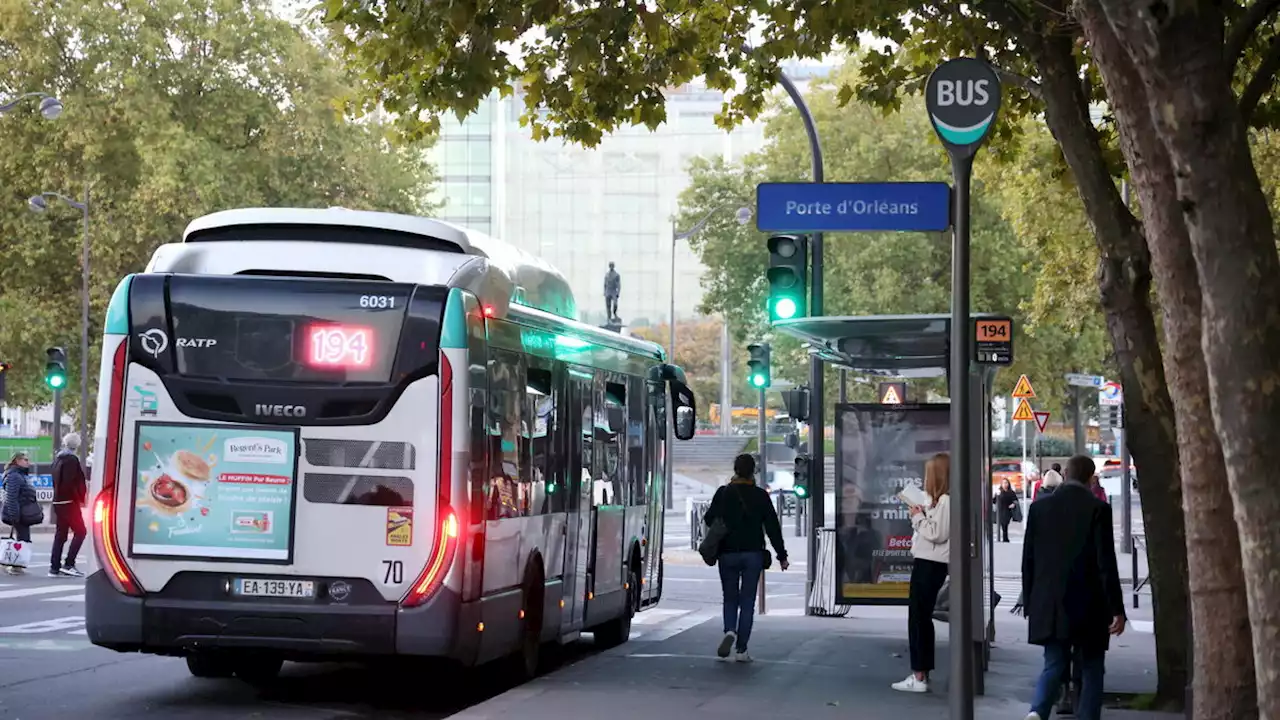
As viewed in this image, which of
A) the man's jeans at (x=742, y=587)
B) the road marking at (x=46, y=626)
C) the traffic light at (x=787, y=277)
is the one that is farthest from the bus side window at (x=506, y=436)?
the road marking at (x=46, y=626)

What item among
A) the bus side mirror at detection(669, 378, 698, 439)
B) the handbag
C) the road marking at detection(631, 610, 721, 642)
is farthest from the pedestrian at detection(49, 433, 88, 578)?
the bus side mirror at detection(669, 378, 698, 439)

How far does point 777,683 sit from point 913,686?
956 millimetres

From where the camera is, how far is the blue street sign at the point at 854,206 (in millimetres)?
10477

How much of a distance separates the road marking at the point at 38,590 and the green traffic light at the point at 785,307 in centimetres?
941

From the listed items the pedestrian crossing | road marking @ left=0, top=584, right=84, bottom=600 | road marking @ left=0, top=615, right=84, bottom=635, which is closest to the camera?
road marking @ left=0, top=615, right=84, bottom=635

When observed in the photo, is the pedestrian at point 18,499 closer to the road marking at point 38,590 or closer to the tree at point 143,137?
the road marking at point 38,590

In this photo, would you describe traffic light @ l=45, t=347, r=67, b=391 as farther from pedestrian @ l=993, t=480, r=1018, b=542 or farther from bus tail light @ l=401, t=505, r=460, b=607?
bus tail light @ l=401, t=505, r=460, b=607

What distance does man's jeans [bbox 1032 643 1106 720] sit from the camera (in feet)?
37.2

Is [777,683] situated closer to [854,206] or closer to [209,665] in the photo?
[209,665]

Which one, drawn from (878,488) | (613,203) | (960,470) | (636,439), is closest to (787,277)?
(636,439)

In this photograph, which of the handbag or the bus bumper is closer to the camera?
the bus bumper

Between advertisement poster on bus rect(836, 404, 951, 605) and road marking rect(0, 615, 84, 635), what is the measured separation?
7.13 meters

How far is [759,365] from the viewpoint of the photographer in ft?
98.3

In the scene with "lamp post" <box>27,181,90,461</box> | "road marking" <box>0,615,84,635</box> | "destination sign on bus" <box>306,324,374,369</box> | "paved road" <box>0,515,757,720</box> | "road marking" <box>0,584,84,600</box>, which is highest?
"lamp post" <box>27,181,90,461</box>
